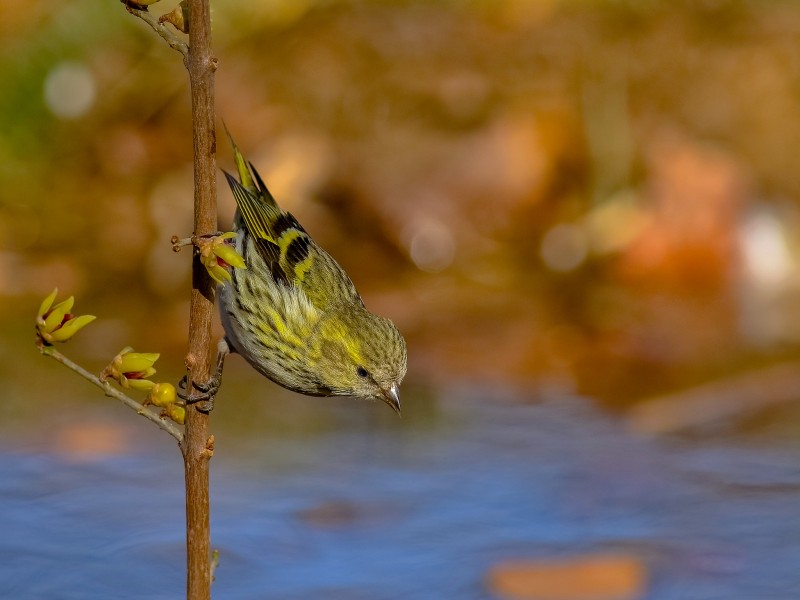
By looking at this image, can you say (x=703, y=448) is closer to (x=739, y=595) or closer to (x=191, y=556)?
(x=739, y=595)

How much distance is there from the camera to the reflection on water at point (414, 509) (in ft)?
10.6

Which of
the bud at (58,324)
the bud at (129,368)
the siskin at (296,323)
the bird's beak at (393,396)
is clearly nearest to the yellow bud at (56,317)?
the bud at (58,324)

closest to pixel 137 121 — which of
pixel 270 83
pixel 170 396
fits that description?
pixel 270 83

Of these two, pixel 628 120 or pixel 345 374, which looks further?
pixel 628 120

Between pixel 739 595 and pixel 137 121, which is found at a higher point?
pixel 137 121

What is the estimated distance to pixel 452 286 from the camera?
5.23 metres

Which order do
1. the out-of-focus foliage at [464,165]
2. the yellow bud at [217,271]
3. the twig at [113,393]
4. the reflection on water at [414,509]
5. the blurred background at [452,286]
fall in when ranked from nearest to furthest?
the twig at [113,393], the yellow bud at [217,271], the reflection on water at [414,509], the blurred background at [452,286], the out-of-focus foliage at [464,165]

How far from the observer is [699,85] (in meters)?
5.89

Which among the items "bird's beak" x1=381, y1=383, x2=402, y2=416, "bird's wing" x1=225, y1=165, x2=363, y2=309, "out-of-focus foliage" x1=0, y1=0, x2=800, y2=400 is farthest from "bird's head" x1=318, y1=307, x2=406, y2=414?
"out-of-focus foliage" x1=0, y1=0, x2=800, y2=400

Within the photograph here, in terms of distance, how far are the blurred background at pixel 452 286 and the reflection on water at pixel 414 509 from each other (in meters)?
0.01

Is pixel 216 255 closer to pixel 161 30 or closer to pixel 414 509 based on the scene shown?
pixel 161 30

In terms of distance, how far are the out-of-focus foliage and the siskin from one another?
4.21 feet

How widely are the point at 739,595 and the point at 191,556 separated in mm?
1580

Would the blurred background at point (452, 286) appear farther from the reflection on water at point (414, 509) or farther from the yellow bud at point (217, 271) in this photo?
the yellow bud at point (217, 271)
